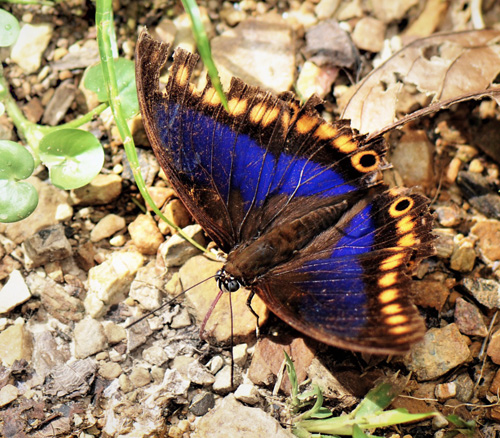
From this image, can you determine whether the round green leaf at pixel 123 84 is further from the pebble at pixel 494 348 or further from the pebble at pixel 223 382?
the pebble at pixel 494 348

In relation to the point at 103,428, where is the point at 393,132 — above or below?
above

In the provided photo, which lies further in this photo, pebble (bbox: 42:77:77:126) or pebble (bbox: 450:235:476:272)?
pebble (bbox: 42:77:77:126)

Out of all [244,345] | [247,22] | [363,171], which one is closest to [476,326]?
[363,171]

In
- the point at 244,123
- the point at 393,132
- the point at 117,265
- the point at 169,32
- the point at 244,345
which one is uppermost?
the point at 169,32

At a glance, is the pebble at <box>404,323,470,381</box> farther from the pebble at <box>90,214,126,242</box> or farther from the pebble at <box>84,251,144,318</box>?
the pebble at <box>90,214,126,242</box>

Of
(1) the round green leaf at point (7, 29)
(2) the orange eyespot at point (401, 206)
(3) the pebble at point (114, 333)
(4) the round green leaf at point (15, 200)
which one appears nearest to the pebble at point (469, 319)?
(2) the orange eyespot at point (401, 206)

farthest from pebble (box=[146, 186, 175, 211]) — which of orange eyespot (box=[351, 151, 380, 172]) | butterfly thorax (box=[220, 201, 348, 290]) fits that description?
orange eyespot (box=[351, 151, 380, 172])

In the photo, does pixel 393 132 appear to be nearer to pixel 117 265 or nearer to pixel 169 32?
pixel 169 32
